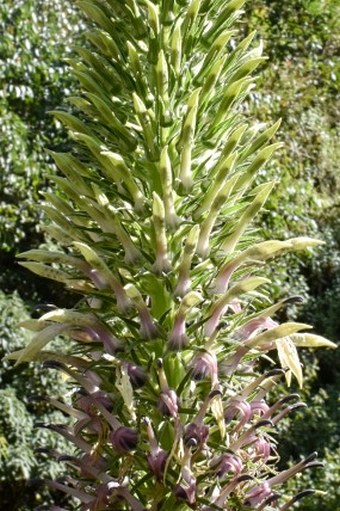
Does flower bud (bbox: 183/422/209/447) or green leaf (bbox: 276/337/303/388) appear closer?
flower bud (bbox: 183/422/209/447)

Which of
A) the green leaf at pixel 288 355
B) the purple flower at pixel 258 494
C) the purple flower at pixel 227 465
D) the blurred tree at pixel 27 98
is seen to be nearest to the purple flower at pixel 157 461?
the purple flower at pixel 227 465

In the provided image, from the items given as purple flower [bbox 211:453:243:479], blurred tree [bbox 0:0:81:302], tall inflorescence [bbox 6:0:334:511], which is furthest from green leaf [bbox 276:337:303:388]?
blurred tree [bbox 0:0:81:302]

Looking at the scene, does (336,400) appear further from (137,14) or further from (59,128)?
(137,14)

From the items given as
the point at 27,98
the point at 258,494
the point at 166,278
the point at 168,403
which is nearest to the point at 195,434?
the point at 168,403

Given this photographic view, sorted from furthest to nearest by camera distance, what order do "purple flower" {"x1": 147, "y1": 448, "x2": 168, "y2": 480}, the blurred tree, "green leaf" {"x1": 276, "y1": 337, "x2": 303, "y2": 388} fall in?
the blurred tree → "green leaf" {"x1": 276, "y1": 337, "x2": 303, "y2": 388} → "purple flower" {"x1": 147, "y1": 448, "x2": 168, "y2": 480}

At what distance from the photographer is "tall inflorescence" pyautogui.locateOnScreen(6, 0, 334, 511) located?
1.81 metres

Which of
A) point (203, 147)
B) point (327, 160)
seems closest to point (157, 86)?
point (203, 147)

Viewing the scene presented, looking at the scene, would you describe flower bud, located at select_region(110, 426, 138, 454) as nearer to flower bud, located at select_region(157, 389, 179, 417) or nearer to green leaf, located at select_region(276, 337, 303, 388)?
flower bud, located at select_region(157, 389, 179, 417)

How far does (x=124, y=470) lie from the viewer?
178 cm

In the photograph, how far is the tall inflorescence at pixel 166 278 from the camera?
5.95 feet

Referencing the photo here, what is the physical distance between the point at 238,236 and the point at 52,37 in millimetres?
5120

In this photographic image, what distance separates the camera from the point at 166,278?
192 centimetres

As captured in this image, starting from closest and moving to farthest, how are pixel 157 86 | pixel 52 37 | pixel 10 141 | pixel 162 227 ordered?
pixel 162 227 → pixel 157 86 → pixel 10 141 → pixel 52 37

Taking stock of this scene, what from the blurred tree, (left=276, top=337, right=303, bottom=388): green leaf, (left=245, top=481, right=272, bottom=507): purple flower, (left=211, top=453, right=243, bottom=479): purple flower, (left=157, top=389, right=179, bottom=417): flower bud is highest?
the blurred tree
